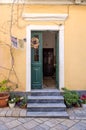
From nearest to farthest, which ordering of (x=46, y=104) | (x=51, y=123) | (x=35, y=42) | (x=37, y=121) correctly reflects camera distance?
(x=51, y=123) < (x=37, y=121) < (x=46, y=104) < (x=35, y=42)

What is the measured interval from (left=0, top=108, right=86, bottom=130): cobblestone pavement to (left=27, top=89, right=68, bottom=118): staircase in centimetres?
23

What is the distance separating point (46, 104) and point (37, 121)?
3.74 feet

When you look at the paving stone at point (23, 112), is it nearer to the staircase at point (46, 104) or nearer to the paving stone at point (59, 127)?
the staircase at point (46, 104)

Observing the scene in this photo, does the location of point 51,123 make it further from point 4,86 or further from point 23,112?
point 4,86

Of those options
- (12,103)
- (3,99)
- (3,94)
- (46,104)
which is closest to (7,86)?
(3,94)

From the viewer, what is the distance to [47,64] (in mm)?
12680

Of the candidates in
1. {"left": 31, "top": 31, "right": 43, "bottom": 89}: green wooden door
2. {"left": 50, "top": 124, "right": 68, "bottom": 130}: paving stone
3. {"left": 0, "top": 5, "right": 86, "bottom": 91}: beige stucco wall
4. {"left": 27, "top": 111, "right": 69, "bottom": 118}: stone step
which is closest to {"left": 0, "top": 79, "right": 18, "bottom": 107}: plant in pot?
{"left": 0, "top": 5, "right": 86, "bottom": 91}: beige stucco wall

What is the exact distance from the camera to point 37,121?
19.9 ft

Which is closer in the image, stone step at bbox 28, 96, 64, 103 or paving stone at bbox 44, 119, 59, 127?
paving stone at bbox 44, 119, 59, 127

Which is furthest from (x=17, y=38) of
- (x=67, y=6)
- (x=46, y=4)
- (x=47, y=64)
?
(x=47, y=64)

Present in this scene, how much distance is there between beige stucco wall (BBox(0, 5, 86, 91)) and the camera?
7.77m

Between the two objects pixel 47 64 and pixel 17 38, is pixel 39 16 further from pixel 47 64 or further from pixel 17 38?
pixel 47 64

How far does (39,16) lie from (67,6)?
1.20 m

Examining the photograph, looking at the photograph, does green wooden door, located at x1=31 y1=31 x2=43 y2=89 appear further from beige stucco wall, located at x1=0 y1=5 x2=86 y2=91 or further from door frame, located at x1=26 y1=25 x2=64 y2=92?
beige stucco wall, located at x1=0 y1=5 x2=86 y2=91
